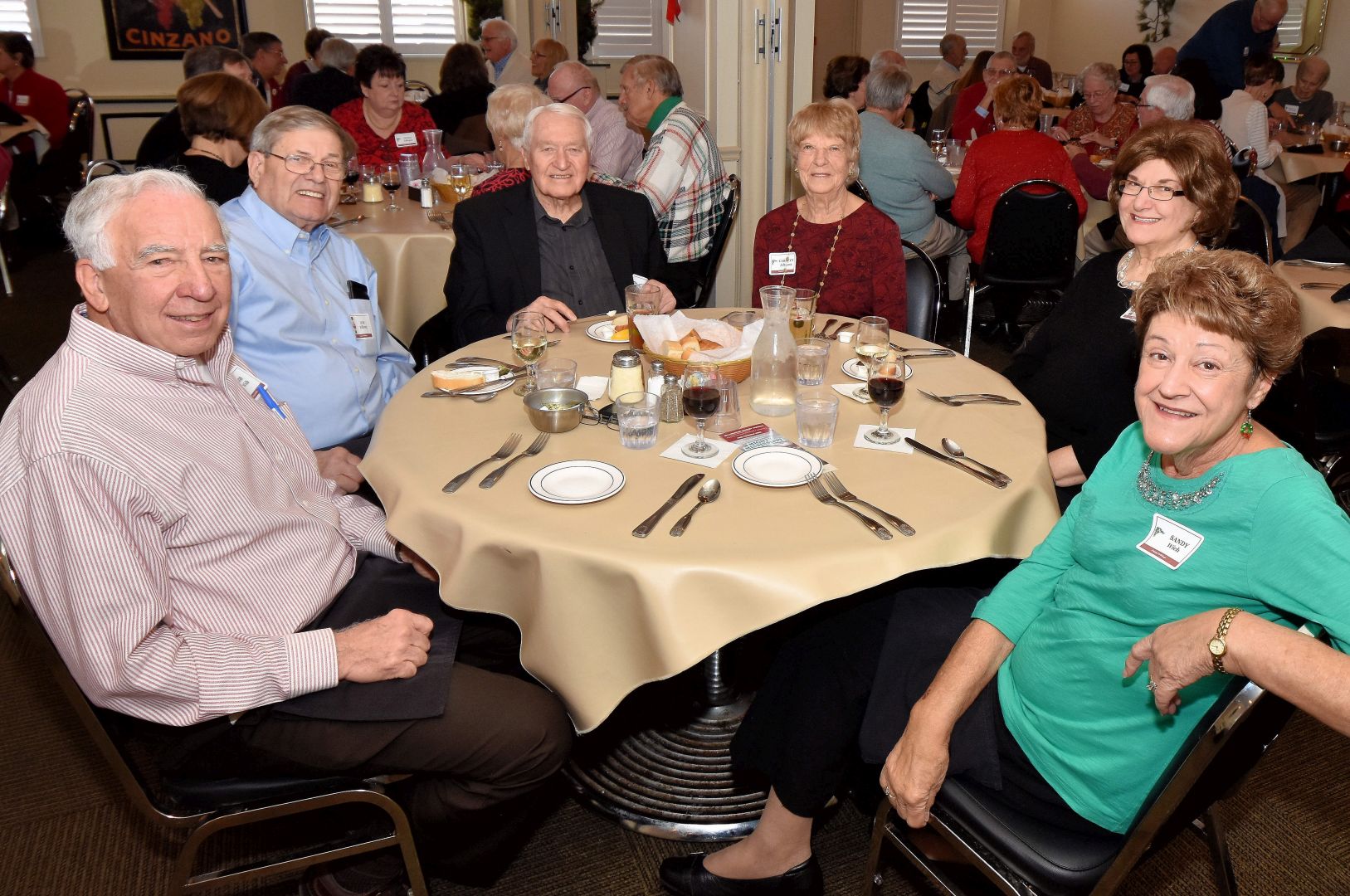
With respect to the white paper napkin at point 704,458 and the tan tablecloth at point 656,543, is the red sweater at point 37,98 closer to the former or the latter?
the tan tablecloth at point 656,543

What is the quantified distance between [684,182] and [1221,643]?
3.53 metres

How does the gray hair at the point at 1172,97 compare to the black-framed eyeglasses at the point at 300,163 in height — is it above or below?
above

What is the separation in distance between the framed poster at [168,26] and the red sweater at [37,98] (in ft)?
6.36

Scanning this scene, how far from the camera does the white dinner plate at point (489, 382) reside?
2.12 metres

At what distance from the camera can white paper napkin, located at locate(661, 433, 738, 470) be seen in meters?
1.78

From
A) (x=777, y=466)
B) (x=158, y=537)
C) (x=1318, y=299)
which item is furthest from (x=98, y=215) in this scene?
(x=1318, y=299)

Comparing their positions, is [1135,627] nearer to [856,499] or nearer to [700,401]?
[856,499]

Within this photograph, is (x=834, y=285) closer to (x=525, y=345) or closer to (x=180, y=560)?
(x=525, y=345)

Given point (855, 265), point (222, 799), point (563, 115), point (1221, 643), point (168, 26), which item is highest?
point (168, 26)

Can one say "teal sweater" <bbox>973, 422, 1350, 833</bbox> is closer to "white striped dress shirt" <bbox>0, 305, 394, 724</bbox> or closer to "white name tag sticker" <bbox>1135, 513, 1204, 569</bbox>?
"white name tag sticker" <bbox>1135, 513, 1204, 569</bbox>

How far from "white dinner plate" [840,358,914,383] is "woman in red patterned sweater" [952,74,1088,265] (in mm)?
2629

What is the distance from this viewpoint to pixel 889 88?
200 inches

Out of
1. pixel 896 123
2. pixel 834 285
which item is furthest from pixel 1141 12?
pixel 834 285

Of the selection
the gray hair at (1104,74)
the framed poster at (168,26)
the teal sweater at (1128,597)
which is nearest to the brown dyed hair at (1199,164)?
the teal sweater at (1128,597)
